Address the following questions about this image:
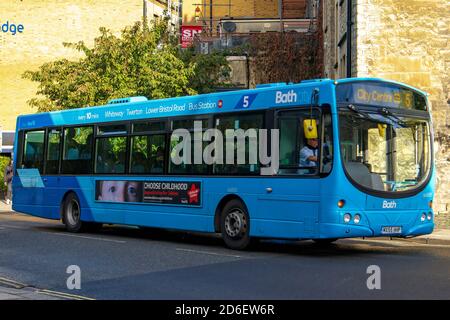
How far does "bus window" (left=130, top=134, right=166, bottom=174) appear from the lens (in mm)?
16062

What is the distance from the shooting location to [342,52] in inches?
1032

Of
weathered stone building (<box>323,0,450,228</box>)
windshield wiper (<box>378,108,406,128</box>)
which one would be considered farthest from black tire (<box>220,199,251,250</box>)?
weathered stone building (<box>323,0,450,228</box>)

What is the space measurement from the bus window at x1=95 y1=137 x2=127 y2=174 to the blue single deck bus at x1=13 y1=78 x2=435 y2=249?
0.16ft

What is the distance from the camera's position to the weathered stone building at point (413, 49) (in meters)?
23.0

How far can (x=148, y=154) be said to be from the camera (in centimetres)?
1650

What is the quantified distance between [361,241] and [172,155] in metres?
4.57

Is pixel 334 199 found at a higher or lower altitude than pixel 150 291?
higher

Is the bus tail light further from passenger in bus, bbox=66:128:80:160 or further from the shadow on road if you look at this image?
passenger in bus, bbox=66:128:80:160

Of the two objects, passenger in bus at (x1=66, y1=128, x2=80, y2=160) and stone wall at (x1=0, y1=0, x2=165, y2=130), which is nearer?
passenger in bus at (x1=66, y1=128, x2=80, y2=160)

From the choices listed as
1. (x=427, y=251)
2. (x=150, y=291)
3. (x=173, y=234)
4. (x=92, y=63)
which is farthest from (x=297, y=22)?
(x=150, y=291)

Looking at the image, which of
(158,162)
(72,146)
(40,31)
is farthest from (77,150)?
(40,31)
